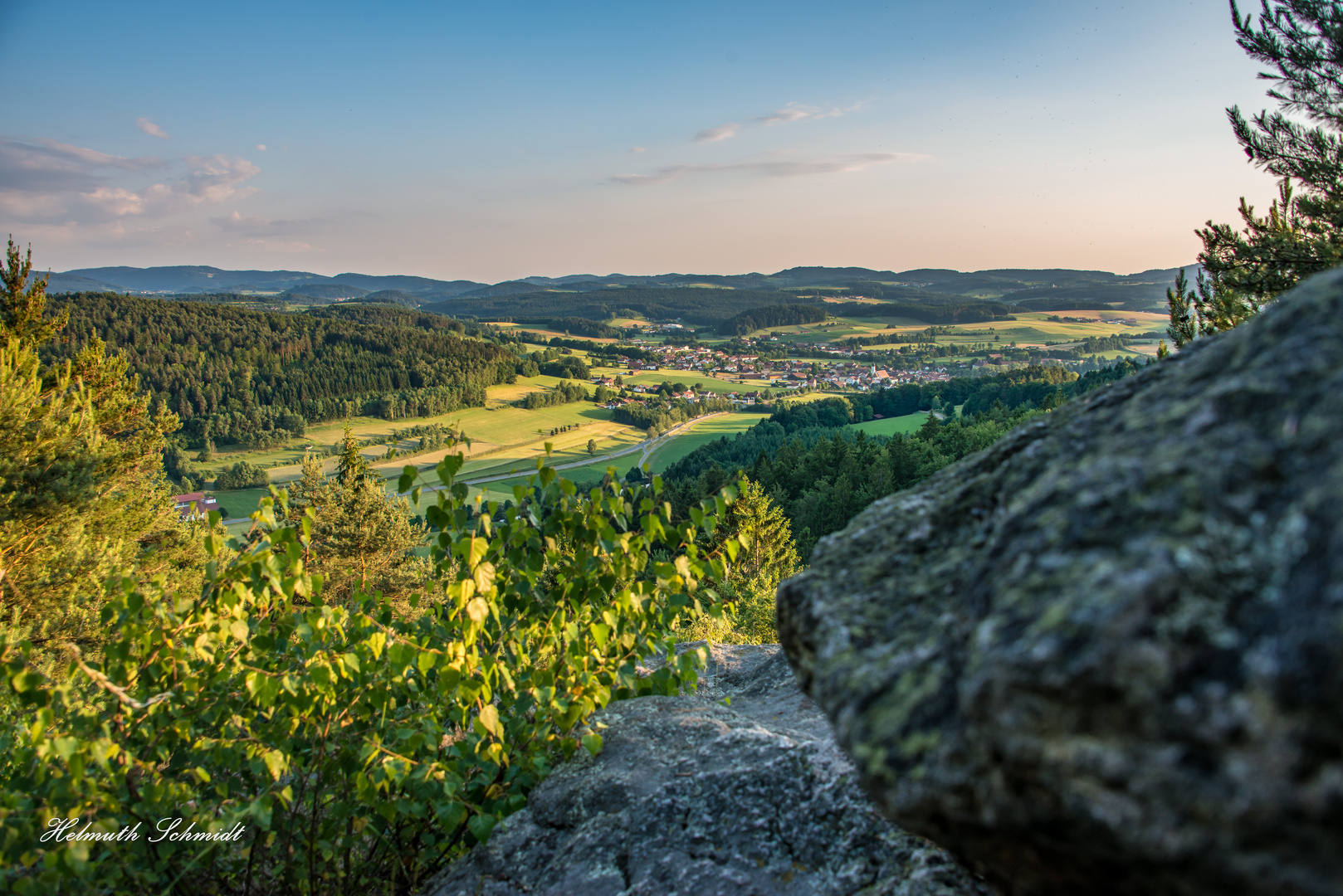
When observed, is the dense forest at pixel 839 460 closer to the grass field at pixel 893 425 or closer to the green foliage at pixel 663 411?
the grass field at pixel 893 425

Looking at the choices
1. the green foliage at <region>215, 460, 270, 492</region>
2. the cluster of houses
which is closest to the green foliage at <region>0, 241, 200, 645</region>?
the green foliage at <region>215, 460, 270, 492</region>

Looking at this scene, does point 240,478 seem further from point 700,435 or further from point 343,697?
point 343,697

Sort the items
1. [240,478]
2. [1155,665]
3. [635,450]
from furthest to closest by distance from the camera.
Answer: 1. [635,450]
2. [240,478]
3. [1155,665]

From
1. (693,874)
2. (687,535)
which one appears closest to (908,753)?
(693,874)

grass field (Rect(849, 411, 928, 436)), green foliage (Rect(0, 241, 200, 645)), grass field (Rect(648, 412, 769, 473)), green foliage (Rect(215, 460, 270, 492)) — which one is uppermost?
green foliage (Rect(0, 241, 200, 645))

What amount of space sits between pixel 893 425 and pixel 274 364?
139 meters

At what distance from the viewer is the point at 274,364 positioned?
517 feet

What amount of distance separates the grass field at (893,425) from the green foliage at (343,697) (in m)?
90.0

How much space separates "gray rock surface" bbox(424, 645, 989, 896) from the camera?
2918 millimetres

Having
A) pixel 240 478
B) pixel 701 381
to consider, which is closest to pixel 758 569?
pixel 240 478

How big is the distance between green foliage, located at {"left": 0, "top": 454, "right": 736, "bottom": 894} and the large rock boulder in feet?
6.19

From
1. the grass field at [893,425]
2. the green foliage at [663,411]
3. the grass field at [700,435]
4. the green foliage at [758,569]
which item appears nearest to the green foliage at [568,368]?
the green foliage at [663,411]
